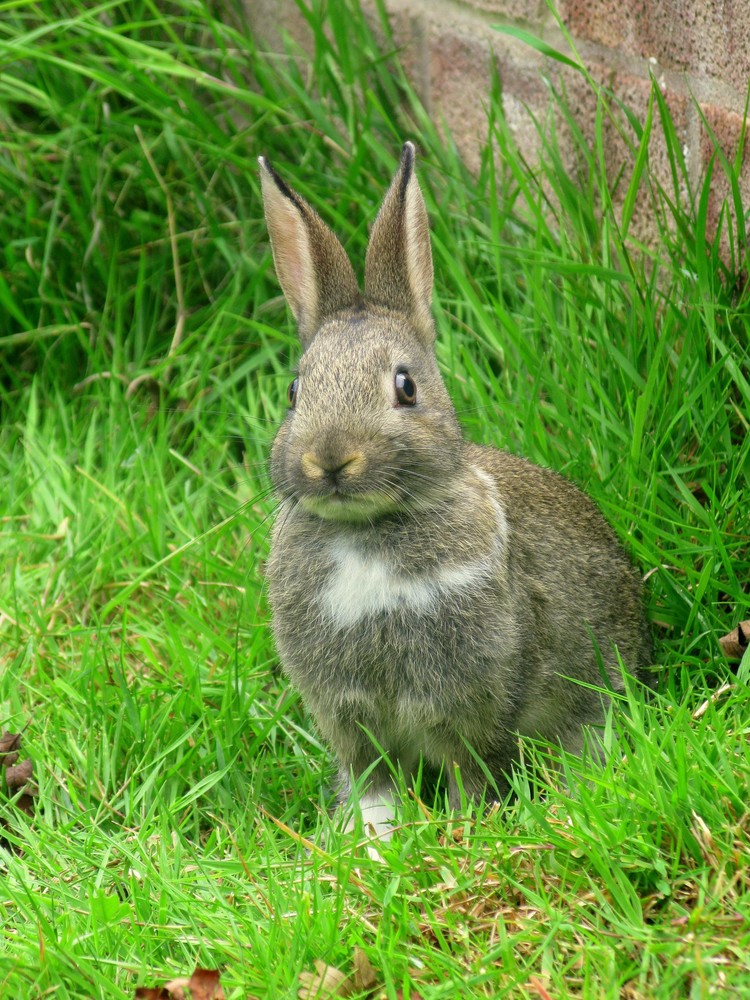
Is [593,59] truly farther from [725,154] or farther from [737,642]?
[737,642]

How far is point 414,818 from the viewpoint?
2.89 meters

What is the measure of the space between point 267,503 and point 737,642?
1434mm

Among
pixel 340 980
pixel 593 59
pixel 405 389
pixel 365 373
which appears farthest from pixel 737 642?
pixel 593 59

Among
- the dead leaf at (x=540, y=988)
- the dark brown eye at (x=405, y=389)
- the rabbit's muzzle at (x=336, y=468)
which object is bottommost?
the dead leaf at (x=540, y=988)

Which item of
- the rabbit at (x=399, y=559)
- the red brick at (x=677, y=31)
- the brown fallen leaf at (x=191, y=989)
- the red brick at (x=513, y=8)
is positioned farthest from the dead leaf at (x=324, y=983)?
the red brick at (x=513, y=8)

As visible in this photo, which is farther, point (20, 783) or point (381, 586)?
point (20, 783)

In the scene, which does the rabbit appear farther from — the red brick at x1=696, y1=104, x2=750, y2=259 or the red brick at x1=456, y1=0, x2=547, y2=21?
the red brick at x1=456, y1=0, x2=547, y2=21

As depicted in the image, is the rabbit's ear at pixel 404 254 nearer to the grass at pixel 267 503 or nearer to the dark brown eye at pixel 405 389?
the dark brown eye at pixel 405 389

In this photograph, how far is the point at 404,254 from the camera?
3238mm

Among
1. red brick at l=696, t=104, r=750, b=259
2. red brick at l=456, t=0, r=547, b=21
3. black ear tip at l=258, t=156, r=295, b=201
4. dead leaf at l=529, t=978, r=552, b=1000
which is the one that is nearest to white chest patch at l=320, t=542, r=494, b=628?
black ear tip at l=258, t=156, r=295, b=201

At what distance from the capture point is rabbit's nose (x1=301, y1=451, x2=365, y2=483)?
283 centimetres

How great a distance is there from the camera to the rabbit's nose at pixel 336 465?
9.29 ft

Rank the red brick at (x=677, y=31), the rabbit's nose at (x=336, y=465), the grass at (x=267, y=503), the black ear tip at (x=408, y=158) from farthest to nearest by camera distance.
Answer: the red brick at (x=677, y=31)
the black ear tip at (x=408, y=158)
the rabbit's nose at (x=336, y=465)
the grass at (x=267, y=503)

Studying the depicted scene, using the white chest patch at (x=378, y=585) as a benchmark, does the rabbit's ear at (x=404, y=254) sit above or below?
above
